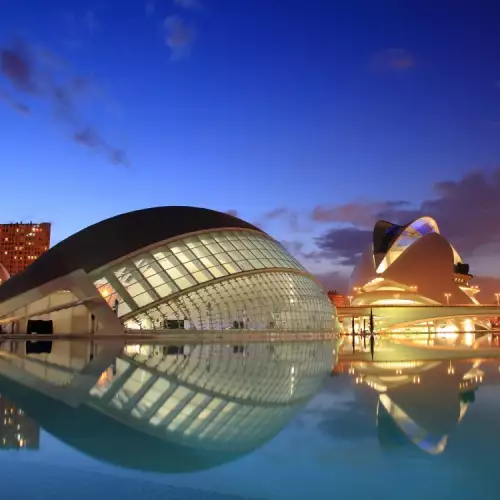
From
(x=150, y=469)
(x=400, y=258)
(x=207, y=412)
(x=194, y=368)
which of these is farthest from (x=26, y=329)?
(x=400, y=258)

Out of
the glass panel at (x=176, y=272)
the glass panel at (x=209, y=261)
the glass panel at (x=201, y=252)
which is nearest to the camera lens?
the glass panel at (x=176, y=272)

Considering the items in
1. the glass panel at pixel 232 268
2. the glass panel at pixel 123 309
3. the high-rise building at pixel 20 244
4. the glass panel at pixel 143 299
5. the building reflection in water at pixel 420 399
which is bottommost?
the building reflection in water at pixel 420 399

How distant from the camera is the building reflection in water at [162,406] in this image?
5578mm

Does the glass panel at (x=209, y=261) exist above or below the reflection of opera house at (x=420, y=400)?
above

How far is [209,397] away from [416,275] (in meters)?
74.8

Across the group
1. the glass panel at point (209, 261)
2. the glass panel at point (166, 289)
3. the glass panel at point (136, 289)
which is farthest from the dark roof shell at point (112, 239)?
the glass panel at point (166, 289)

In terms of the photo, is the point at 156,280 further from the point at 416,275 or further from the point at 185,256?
the point at 416,275

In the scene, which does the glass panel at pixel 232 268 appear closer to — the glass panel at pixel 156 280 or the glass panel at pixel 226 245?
the glass panel at pixel 226 245

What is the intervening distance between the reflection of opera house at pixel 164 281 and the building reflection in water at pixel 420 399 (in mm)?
17378

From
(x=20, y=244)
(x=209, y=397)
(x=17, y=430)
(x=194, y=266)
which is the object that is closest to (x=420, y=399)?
(x=209, y=397)

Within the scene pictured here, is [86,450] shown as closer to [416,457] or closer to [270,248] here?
[416,457]

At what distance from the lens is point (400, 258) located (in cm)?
8050

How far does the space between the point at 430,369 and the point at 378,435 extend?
905cm

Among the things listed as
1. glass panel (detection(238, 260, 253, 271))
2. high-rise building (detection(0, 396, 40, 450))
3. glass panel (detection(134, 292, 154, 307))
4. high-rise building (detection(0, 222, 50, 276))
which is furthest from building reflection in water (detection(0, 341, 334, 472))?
high-rise building (detection(0, 222, 50, 276))
